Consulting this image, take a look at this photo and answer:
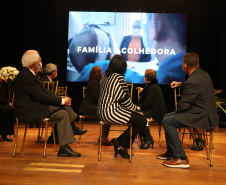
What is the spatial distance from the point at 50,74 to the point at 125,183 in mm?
2417

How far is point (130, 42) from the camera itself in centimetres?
729

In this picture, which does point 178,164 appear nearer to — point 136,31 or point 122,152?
point 122,152

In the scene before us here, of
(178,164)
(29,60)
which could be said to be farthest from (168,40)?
(178,164)

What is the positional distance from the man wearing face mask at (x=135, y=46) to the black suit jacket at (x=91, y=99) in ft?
10.0

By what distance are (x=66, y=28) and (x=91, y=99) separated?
3.89m

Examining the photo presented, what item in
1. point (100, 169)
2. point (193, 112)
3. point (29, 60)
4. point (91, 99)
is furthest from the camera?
point (91, 99)

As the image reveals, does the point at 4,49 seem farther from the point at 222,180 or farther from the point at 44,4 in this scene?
the point at 222,180

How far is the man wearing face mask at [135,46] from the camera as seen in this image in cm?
728

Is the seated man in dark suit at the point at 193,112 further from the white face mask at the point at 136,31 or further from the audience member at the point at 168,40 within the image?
the white face mask at the point at 136,31

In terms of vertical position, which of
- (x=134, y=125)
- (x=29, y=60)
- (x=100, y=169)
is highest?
(x=29, y=60)

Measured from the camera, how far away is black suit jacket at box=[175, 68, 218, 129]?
10.2ft

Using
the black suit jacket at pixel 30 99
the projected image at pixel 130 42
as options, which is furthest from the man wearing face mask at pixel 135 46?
the black suit jacket at pixel 30 99

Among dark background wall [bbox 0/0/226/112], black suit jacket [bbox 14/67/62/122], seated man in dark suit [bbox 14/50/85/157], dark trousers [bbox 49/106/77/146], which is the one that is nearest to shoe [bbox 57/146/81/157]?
seated man in dark suit [bbox 14/50/85/157]

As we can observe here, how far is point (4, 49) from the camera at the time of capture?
7.70m
